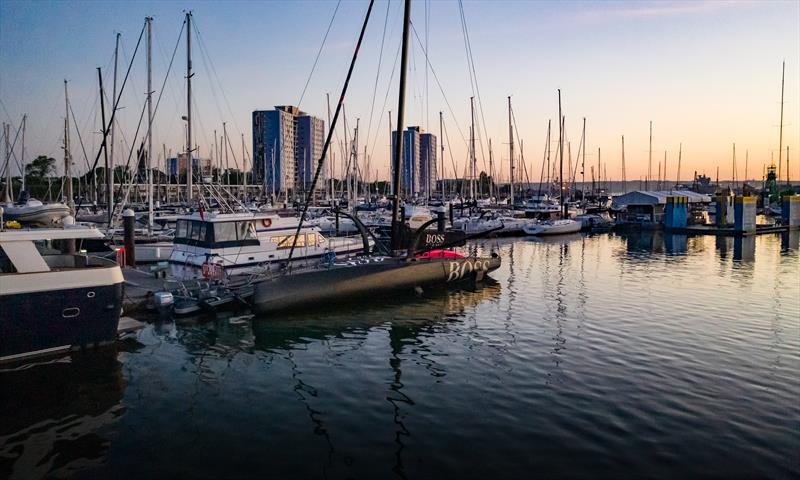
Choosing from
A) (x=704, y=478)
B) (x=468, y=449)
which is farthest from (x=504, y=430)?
(x=704, y=478)

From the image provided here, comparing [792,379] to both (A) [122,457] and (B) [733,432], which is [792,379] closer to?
(B) [733,432]

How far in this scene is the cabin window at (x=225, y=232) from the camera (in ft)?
73.5

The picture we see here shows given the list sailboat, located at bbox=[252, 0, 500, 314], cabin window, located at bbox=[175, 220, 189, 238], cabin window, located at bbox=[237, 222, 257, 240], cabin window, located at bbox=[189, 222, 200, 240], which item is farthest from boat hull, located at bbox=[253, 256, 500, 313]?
cabin window, located at bbox=[175, 220, 189, 238]

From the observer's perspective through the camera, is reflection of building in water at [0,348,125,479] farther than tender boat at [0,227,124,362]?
No

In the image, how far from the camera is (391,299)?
21844mm

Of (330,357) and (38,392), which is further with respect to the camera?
(330,357)

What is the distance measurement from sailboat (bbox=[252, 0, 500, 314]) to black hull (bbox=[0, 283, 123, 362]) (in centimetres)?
493

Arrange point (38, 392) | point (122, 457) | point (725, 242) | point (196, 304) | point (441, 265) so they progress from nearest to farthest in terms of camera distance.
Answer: point (122, 457) → point (38, 392) → point (196, 304) → point (441, 265) → point (725, 242)

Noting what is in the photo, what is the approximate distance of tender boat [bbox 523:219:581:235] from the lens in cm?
5391

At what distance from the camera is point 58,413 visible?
35.3 ft

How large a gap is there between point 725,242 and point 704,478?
4364cm

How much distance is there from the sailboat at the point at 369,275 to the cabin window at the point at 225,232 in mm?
3958

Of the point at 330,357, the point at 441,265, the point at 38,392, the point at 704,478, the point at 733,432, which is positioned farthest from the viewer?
the point at 441,265

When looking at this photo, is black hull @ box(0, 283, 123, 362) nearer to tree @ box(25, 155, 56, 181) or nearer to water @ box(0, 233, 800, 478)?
water @ box(0, 233, 800, 478)
